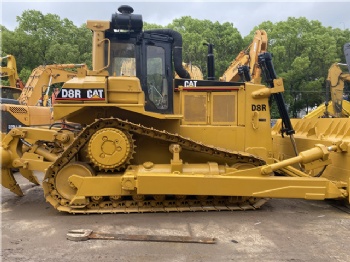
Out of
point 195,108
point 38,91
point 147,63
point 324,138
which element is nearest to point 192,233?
point 195,108

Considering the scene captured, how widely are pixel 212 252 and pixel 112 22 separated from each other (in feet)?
13.4

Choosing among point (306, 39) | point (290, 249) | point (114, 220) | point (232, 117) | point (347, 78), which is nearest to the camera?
point (290, 249)

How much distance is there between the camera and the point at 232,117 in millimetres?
6016

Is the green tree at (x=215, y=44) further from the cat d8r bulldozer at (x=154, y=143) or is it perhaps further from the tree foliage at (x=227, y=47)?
the cat d8r bulldozer at (x=154, y=143)

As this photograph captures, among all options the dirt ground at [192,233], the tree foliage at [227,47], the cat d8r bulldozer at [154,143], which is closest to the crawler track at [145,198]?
the cat d8r bulldozer at [154,143]

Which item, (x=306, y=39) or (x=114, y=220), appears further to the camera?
(x=306, y=39)

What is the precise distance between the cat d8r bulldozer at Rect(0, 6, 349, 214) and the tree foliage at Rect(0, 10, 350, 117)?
17.7 meters

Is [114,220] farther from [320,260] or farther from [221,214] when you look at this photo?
[320,260]

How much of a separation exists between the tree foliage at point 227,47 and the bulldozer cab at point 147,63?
17654 millimetres

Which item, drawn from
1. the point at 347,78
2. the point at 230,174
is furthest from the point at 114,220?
the point at 347,78

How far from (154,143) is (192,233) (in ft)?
6.03

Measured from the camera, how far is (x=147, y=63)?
591 centimetres

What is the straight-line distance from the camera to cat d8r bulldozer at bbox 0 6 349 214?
5.25 metres

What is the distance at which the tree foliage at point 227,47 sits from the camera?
84.2 ft
